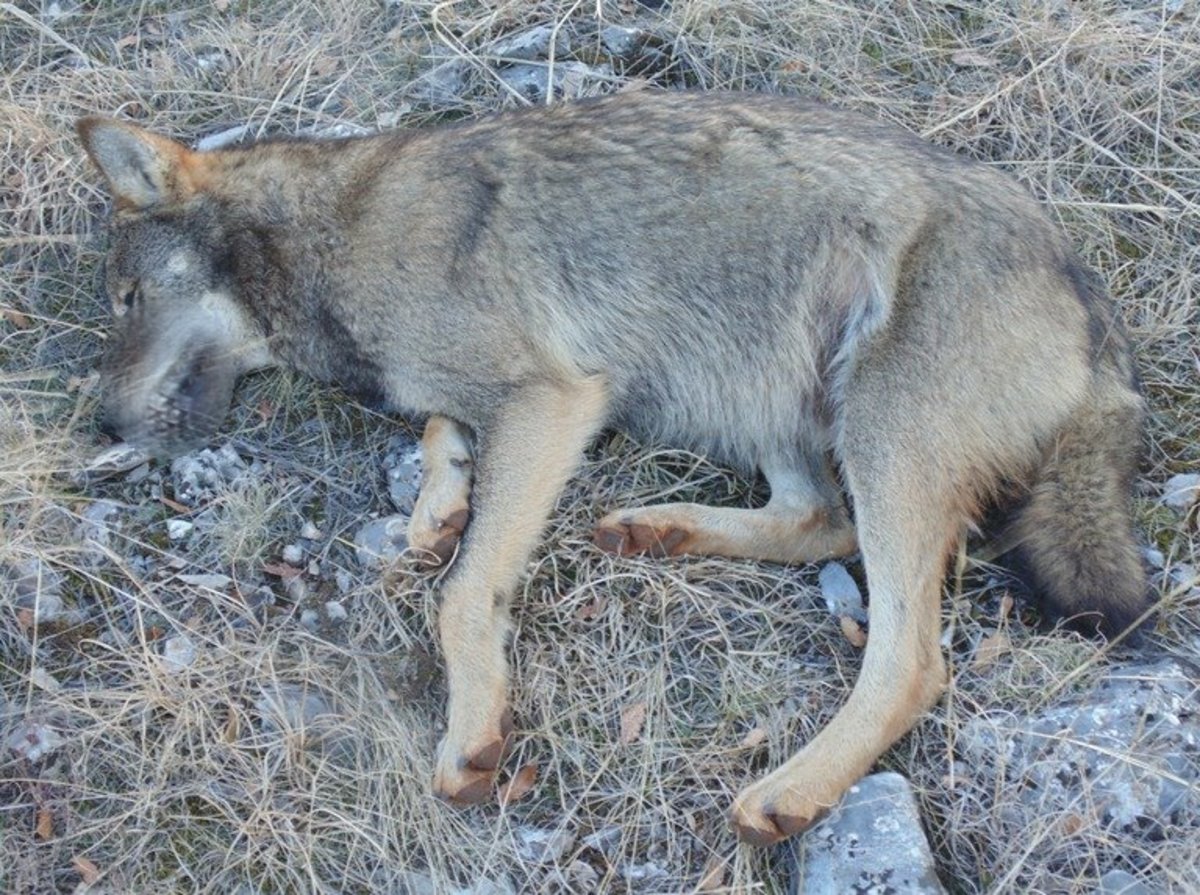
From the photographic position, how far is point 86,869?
3365 millimetres

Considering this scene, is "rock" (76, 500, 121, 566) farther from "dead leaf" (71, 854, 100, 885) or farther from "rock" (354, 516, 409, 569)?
"dead leaf" (71, 854, 100, 885)

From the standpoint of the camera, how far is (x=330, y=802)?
348cm

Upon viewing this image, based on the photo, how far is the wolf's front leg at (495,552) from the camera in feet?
11.5

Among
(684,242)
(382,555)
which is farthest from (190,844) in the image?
(684,242)

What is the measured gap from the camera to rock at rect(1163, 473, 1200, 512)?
405 cm

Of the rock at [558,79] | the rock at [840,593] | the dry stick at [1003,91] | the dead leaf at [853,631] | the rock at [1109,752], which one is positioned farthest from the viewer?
the rock at [558,79]

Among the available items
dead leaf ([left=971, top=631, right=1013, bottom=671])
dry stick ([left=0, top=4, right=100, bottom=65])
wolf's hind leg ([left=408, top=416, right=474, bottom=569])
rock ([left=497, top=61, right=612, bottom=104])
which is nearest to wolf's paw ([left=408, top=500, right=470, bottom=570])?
wolf's hind leg ([left=408, top=416, right=474, bottom=569])

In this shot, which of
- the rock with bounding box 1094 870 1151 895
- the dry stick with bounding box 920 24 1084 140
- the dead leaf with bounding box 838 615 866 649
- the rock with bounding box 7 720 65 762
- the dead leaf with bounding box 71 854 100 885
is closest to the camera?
the rock with bounding box 1094 870 1151 895

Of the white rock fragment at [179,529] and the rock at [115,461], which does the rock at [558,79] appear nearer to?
the rock at [115,461]

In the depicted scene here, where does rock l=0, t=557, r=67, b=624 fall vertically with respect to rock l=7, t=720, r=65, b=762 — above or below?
above

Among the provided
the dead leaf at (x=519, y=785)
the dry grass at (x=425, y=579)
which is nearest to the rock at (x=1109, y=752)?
the dry grass at (x=425, y=579)

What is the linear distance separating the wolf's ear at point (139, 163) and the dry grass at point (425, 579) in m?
0.71

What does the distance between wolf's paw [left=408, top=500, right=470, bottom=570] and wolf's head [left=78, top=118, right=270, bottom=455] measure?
0.94 meters

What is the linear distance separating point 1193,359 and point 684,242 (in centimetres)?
201
